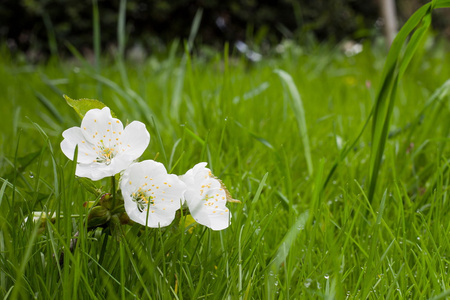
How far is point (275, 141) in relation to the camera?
153 centimetres

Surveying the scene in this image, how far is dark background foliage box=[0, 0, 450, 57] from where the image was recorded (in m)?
4.68

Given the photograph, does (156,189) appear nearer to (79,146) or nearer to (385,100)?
(79,146)

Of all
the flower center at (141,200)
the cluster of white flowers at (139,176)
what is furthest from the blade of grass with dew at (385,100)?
the flower center at (141,200)

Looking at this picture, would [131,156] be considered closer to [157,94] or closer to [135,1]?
[157,94]

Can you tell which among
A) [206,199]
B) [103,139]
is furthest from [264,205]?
[103,139]

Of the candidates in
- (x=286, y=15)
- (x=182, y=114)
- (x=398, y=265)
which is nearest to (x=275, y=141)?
(x=182, y=114)

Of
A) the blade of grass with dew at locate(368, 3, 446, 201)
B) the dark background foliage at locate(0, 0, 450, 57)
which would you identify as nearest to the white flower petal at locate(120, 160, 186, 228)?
the blade of grass with dew at locate(368, 3, 446, 201)

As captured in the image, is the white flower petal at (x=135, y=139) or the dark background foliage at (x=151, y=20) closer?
the white flower petal at (x=135, y=139)

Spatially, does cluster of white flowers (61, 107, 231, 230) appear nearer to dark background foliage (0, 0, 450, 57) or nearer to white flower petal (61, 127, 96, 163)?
white flower petal (61, 127, 96, 163)

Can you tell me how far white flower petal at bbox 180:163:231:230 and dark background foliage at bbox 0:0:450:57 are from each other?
3.87 metres

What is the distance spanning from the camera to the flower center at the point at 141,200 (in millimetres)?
665

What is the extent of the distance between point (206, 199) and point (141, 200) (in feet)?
0.31

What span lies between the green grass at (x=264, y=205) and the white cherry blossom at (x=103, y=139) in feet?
0.17

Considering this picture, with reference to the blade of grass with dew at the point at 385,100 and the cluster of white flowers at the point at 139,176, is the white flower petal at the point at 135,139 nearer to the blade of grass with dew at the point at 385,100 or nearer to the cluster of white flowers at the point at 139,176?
the cluster of white flowers at the point at 139,176
